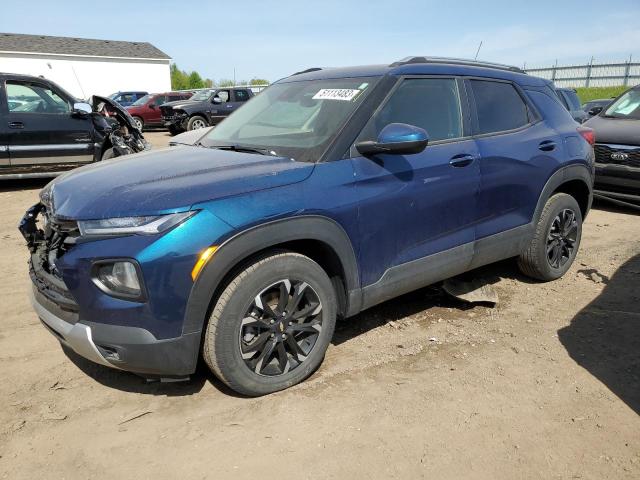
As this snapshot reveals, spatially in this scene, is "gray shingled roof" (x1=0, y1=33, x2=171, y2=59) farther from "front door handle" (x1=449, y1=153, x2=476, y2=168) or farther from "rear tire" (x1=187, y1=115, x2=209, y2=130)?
"front door handle" (x1=449, y1=153, x2=476, y2=168)

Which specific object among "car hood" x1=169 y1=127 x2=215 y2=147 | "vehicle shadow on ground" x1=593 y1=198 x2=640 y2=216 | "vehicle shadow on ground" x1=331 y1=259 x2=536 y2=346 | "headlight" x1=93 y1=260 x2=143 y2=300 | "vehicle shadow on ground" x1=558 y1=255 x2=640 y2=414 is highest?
"car hood" x1=169 y1=127 x2=215 y2=147

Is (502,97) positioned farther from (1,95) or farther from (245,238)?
(1,95)

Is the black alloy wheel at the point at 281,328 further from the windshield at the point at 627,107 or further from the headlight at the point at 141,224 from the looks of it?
the windshield at the point at 627,107

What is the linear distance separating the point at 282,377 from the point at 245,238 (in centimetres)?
86

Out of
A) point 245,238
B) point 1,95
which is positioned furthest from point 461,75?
point 1,95

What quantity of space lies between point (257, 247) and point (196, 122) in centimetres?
1576

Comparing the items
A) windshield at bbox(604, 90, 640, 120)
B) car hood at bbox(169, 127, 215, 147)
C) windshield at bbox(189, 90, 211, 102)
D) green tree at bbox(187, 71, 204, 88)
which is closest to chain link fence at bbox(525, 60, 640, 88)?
windshield at bbox(189, 90, 211, 102)

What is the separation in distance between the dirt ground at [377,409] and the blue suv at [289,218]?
0.31 metres

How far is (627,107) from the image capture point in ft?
26.6

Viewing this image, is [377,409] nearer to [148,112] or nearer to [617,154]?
[617,154]

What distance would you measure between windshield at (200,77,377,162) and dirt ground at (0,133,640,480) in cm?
138

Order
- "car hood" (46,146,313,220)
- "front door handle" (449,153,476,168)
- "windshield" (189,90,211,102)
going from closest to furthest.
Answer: "car hood" (46,146,313,220)
"front door handle" (449,153,476,168)
"windshield" (189,90,211,102)

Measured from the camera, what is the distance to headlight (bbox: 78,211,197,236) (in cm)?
238

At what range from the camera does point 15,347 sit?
11.2 ft
